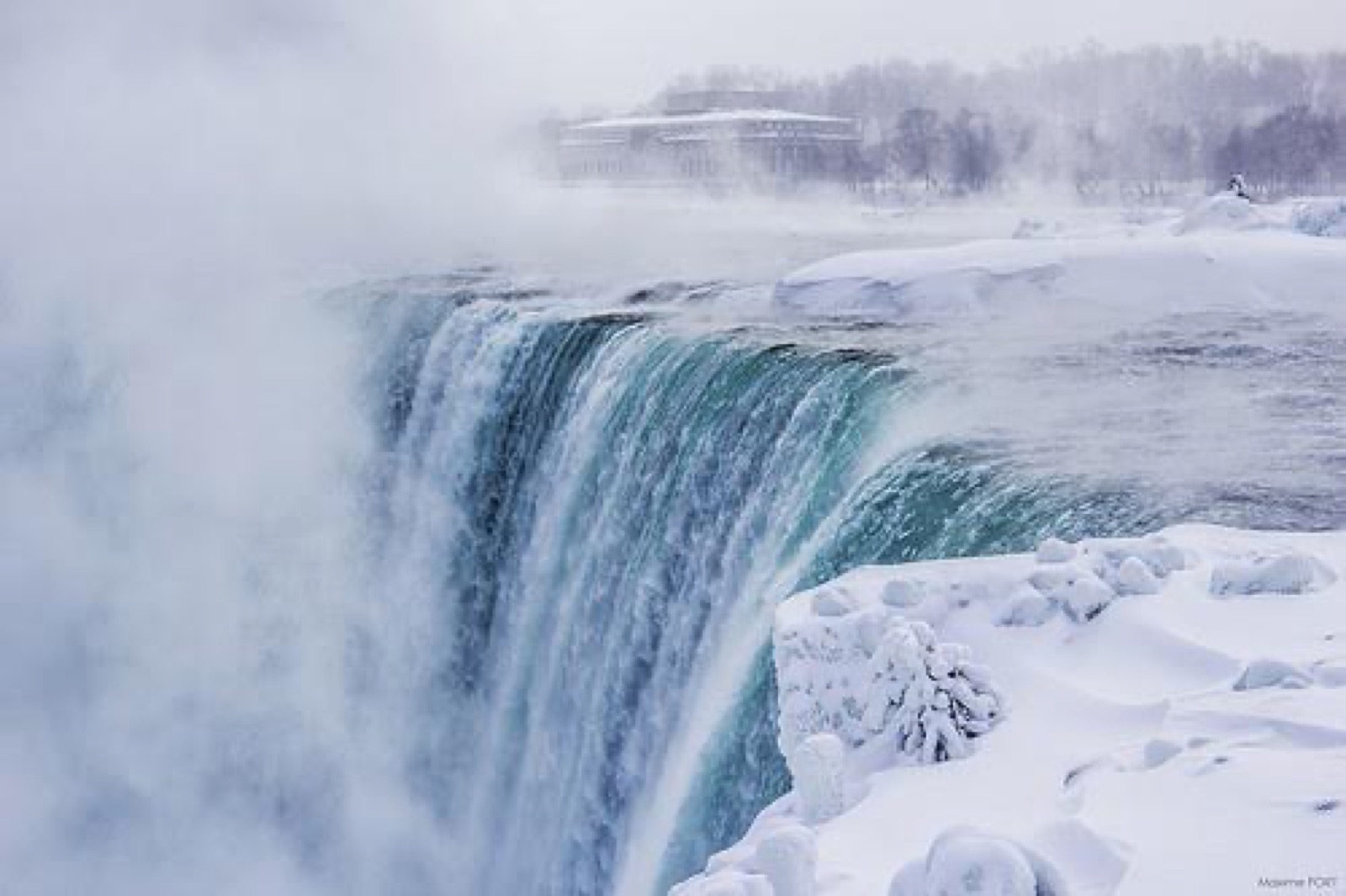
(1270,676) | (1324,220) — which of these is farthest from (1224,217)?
(1270,676)

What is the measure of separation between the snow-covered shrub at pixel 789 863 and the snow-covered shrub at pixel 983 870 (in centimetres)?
29

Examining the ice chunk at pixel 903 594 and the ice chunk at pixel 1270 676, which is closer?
the ice chunk at pixel 1270 676

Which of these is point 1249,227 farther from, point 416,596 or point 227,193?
point 227,193

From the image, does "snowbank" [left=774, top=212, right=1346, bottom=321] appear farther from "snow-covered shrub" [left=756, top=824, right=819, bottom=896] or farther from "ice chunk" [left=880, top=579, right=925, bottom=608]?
"snow-covered shrub" [left=756, top=824, right=819, bottom=896]

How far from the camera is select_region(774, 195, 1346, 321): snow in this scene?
1166 centimetres

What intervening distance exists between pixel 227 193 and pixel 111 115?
6.49 metres

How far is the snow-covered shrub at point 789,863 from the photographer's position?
2760 mm

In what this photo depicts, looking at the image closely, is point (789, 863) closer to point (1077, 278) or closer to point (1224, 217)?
point (1077, 278)

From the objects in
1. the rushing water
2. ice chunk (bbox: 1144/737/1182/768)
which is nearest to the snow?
the rushing water

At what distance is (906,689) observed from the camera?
3.85 meters

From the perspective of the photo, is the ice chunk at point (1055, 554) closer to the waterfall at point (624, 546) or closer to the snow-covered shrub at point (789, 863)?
the waterfall at point (624, 546)

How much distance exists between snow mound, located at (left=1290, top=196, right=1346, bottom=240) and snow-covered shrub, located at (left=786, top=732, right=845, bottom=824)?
43.1 feet

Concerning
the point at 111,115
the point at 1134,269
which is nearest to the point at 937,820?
the point at 1134,269

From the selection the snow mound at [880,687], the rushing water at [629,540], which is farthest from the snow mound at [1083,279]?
the snow mound at [880,687]
